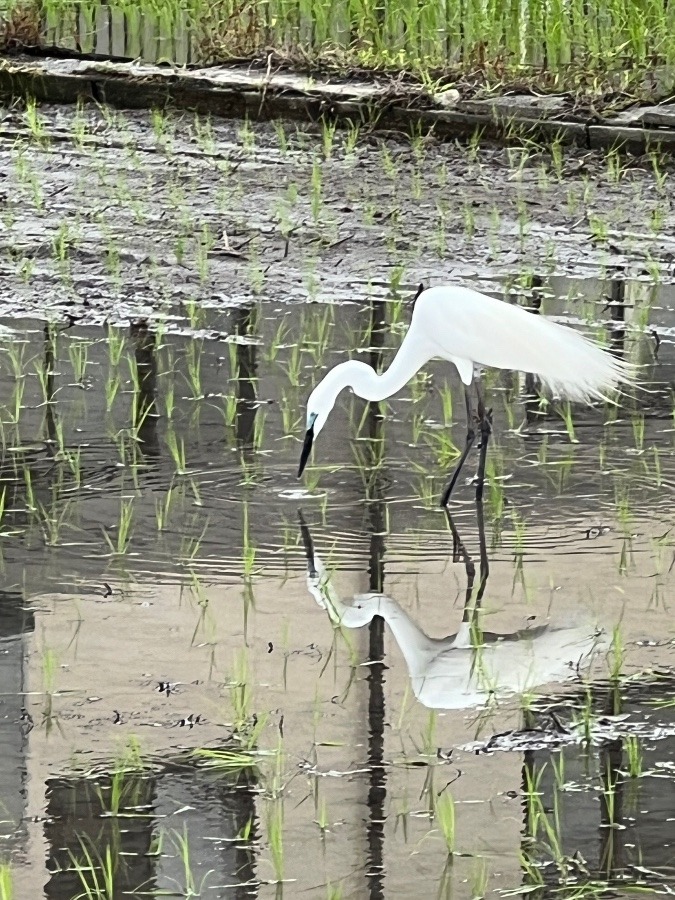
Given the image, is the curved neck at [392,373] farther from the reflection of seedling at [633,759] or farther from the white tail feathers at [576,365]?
the reflection of seedling at [633,759]

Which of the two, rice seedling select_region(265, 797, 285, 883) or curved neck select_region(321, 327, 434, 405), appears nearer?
rice seedling select_region(265, 797, 285, 883)

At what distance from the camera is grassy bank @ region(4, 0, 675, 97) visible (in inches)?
411

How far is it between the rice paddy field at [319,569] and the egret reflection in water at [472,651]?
0.01m

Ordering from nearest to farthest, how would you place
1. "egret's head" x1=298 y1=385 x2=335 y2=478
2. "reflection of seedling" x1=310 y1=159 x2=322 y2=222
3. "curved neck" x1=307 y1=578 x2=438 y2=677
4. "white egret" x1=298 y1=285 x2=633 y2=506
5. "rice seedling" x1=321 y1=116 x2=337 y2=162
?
"curved neck" x1=307 y1=578 x2=438 y2=677, "egret's head" x1=298 y1=385 x2=335 y2=478, "white egret" x1=298 y1=285 x2=633 y2=506, "reflection of seedling" x1=310 y1=159 x2=322 y2=222, "rice seedling" x1=321 y1=116 x2=337 y2=162

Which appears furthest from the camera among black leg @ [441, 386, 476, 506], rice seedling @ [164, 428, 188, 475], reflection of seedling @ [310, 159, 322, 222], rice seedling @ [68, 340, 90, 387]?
reflection of seedling @ [310, 159, 322, 222]

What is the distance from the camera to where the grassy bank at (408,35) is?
1045 centimetres

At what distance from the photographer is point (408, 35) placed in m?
11.1

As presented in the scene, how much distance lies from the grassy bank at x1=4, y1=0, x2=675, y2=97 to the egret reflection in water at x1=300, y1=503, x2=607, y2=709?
600 centimetres

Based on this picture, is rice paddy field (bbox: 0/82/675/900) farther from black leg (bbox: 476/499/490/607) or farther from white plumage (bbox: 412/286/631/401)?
white plumage (bbox: 412/286/631/401)

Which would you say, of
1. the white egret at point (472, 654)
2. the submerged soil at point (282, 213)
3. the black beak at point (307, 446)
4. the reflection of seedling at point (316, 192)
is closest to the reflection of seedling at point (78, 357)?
the submerged soil at point (282, 213)

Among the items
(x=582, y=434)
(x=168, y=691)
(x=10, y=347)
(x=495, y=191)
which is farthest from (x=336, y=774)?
(x=495, y=191)

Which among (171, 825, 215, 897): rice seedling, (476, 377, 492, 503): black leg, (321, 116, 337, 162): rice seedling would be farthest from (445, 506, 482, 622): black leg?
(321, 116, 337, 162): rice seedling

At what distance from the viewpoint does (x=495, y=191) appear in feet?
30.2

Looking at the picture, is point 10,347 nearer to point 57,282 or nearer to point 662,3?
point 57,282
